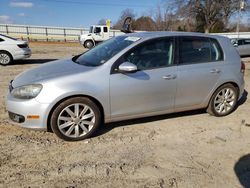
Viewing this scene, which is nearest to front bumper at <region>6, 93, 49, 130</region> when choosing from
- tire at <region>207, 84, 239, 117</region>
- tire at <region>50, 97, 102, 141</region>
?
tire at <region>50, 97, 102, 141</region>

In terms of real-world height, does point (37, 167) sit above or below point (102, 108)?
below

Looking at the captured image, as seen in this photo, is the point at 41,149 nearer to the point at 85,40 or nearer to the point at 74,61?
the point at 74,61

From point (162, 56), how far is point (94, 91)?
1.33 meters

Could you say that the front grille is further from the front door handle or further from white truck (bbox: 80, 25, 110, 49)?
white truck (bbox: 80, 25, 110, 49)

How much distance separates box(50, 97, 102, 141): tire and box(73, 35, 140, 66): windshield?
725 millimetres

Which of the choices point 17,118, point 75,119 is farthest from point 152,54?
point 17,118

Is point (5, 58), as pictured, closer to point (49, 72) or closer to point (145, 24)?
point (49, 72)

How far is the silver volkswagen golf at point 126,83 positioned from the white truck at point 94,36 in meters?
21.8

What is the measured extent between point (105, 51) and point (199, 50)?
1683mm

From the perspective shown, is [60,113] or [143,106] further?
[143,106]

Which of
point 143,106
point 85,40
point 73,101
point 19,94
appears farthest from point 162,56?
point 85,40

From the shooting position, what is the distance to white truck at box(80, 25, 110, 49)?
2628 cm

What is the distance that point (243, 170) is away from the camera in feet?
11.6

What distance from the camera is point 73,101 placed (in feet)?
13.1
